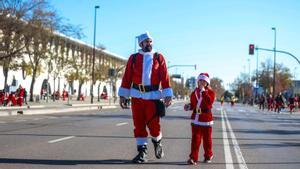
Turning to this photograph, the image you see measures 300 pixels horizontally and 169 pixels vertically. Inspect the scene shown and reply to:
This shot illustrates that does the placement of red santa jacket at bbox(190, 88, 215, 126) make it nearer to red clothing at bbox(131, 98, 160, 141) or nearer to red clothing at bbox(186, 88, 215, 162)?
red clothing at bbox(186, 88, 215, 162)

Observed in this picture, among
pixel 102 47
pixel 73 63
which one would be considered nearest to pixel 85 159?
pixel 73 63

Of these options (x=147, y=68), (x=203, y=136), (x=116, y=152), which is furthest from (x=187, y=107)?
(x=116, y=152)

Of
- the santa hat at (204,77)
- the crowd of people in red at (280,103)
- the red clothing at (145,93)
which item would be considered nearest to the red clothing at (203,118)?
the santa hat at (204,77)

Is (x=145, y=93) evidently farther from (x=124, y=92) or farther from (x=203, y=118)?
(x=203, y=118)

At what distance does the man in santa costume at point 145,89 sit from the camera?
9391mm

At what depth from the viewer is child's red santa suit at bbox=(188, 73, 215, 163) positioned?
9.91m

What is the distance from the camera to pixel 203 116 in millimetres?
9906

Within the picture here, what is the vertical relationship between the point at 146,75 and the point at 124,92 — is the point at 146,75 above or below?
above

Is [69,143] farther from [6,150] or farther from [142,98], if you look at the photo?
[142,98]

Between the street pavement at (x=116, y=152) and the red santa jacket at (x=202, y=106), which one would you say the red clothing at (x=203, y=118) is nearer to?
the red santa jacket at (x=202, y=106)

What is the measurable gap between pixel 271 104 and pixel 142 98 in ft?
176

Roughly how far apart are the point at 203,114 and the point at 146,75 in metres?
1.27

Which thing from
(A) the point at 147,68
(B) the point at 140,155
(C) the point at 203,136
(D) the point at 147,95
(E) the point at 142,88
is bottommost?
(B) the point at 140,155

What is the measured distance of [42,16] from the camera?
3953 cm
